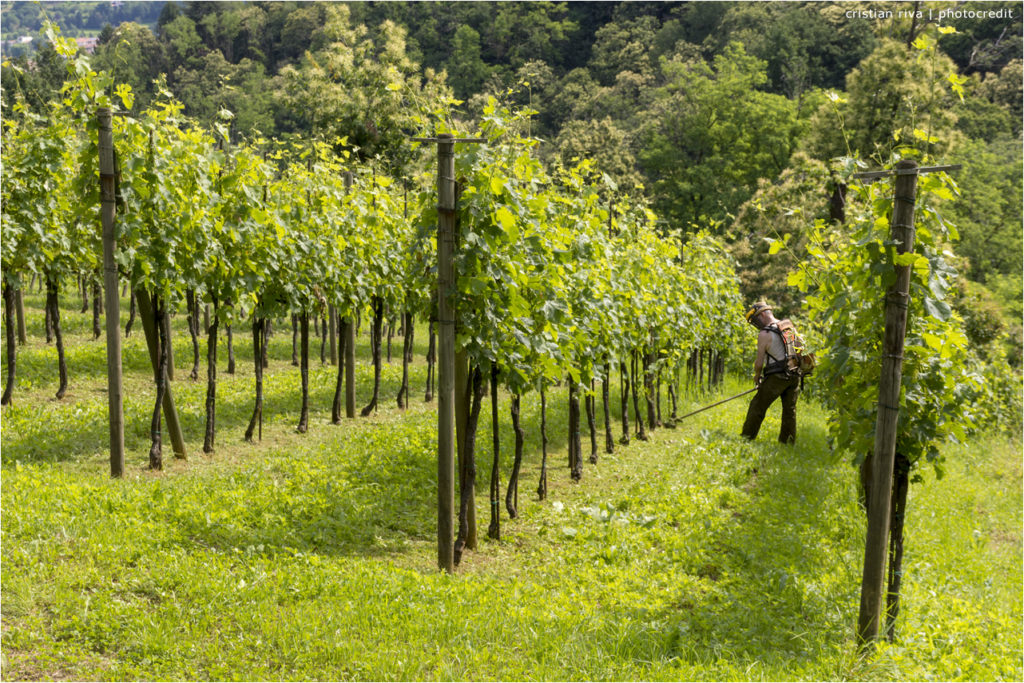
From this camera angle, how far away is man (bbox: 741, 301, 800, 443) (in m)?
12.9

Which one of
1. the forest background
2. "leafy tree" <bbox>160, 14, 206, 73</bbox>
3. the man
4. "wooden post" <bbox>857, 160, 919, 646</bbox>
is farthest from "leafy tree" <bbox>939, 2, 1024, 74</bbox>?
"leafy tree" <bbox>160, 14, 206, 73</bbox>

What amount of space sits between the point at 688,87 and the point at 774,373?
41646 mm

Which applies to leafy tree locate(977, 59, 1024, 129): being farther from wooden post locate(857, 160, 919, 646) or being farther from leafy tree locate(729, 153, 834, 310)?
wooden post locate(857, 160, 919, 646)

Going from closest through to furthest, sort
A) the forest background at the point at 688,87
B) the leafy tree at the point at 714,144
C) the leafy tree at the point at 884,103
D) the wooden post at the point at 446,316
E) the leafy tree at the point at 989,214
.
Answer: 1. the wooden post at the point at 446,316
2. the forest background at the point at 688,87
3. the leafy tree at the point at 884,103
4. the leafy tree at the point at 989,214
5. the leafy tree at the point at 714,144

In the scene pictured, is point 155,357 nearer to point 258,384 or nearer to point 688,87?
point 258,384

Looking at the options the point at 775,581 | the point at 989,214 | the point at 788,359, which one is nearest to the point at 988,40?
the point at 989,214

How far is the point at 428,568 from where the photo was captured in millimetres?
6973

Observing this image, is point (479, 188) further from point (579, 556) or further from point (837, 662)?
point (837, 662)

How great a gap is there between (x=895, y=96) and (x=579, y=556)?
27.2 meters

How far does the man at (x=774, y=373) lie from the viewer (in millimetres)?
12867

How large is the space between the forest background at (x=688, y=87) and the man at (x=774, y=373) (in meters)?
1.56

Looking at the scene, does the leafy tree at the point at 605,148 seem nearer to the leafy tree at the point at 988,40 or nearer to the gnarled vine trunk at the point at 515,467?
the gnarled vine trunk at the point at 515,467

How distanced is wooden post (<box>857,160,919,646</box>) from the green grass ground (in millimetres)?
366

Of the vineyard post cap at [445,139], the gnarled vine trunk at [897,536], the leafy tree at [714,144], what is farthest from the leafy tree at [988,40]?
the vineyard post cap at [445,139]
